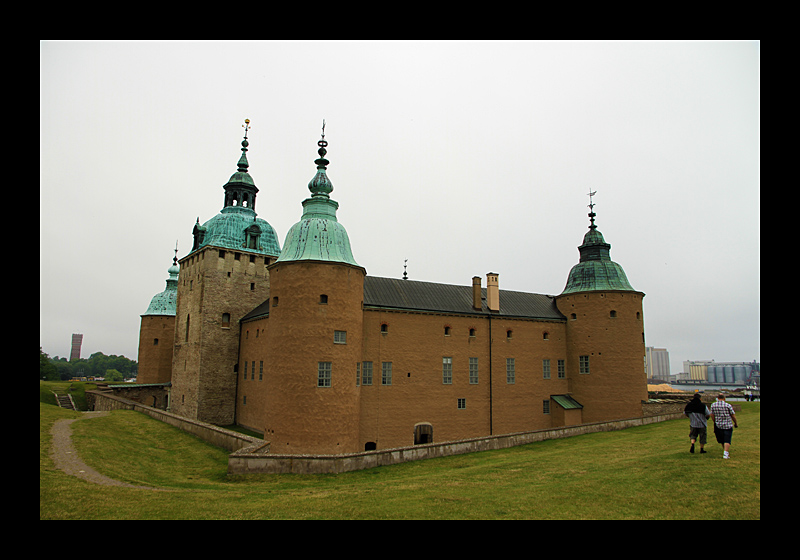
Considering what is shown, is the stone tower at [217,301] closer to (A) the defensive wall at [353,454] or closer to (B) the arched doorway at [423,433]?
(A) the defensive wall at [353,454]

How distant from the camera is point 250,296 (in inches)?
1431

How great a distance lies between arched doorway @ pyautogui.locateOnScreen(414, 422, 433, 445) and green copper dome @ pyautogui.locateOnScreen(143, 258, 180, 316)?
102 feet

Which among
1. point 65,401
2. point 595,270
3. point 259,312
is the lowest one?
point 65,401

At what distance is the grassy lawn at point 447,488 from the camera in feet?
33.9

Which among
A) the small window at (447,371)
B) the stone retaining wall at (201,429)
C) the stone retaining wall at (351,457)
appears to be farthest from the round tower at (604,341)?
the stone retaining wall at (201,429)

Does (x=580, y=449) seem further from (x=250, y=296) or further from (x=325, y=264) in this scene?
(x=250, y=296)

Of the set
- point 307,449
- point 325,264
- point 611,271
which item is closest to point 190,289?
point 325,264

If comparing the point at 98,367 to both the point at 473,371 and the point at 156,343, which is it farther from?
the point at 473,371

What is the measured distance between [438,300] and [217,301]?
16705 millimetres

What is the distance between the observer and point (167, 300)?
49094 millimetres

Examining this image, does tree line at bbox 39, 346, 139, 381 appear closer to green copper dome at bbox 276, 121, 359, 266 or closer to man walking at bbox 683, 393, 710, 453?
green copper dome at bbox 276, 121, 359, 266

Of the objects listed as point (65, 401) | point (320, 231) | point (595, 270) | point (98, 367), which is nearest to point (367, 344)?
point (320, 231)

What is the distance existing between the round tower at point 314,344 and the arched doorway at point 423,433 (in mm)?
5214

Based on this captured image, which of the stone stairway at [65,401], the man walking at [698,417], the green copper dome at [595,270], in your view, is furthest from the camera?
the stone stairway at [65,401]
